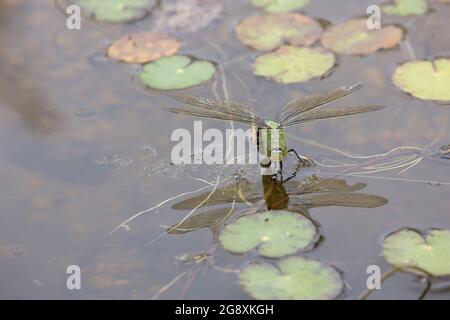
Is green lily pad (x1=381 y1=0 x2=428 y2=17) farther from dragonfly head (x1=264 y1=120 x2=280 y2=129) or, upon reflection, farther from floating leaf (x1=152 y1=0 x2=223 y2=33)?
dragonfly head (x1=264 y1=120 x2=280 y2=129)

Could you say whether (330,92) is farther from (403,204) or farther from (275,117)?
(403,204)

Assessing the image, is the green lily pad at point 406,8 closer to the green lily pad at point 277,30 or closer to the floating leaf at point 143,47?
the green lily pad at point 277,30

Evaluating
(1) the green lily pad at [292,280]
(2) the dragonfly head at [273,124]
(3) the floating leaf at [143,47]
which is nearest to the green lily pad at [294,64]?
(2) the dragonfly head at [273,124]

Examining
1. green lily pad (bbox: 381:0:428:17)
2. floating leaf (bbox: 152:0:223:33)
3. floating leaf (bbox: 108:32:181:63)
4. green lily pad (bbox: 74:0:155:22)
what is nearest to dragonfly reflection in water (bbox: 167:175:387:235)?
floating leaf (bbox: 108:32:181:63)

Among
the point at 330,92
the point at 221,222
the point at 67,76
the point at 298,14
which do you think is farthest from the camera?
the point at 298,14

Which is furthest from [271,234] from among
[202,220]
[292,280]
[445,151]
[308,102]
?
[445,151]
